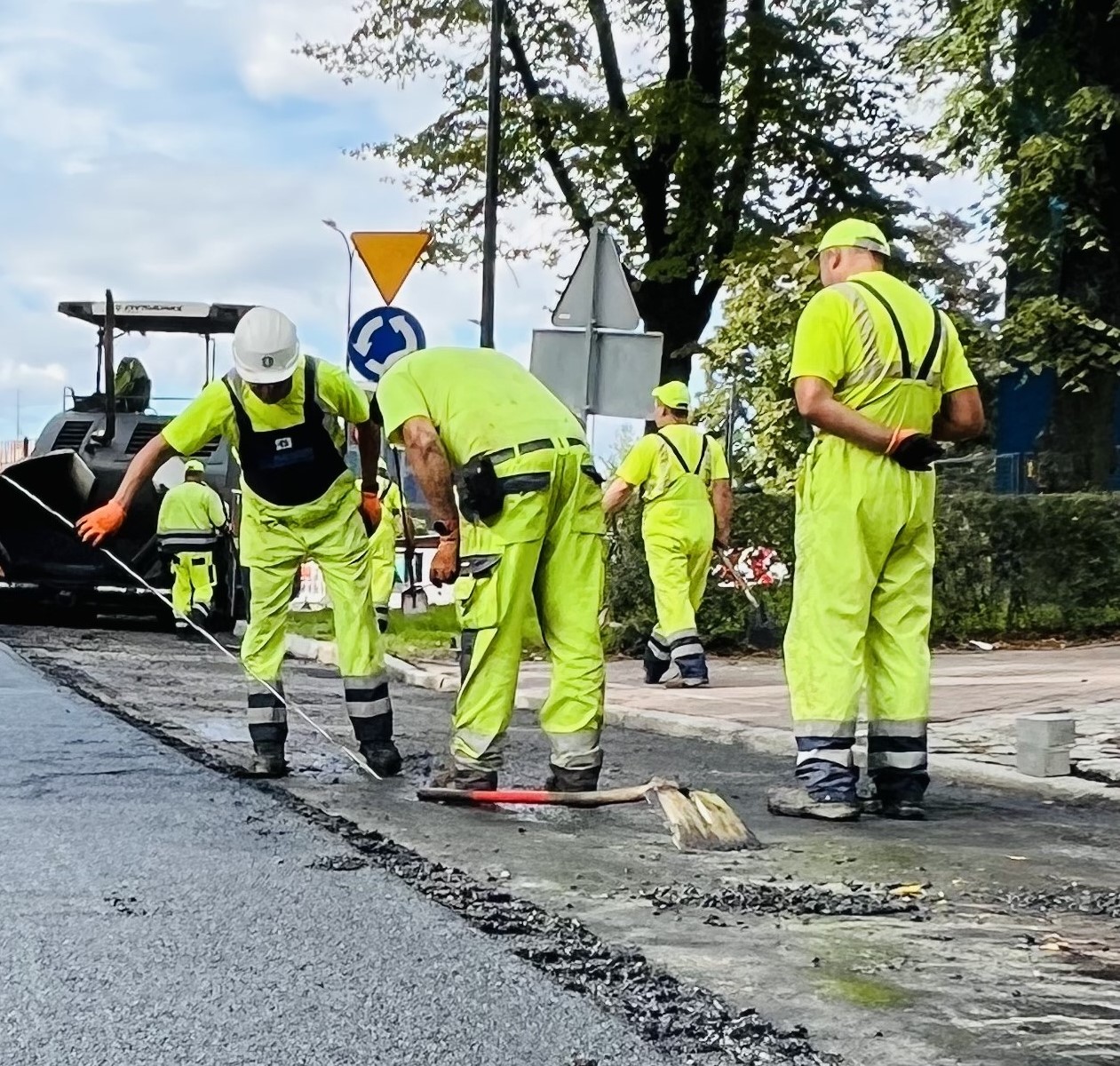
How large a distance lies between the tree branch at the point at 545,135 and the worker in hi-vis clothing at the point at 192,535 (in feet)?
28.1

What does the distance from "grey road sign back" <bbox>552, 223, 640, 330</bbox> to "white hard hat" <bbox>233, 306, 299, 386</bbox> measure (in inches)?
175

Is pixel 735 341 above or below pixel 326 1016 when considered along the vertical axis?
above

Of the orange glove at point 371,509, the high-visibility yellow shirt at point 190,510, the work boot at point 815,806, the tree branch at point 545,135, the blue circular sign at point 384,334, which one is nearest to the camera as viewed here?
the work boot at point 815,806

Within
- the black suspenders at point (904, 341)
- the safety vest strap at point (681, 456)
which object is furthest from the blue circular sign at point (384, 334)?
the black suspenders at point (904, 341)

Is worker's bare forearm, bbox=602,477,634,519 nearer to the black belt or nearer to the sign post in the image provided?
the sign post

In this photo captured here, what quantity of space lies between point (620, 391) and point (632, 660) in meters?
3.33

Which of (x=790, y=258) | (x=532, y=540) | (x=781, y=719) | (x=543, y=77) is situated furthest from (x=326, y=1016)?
(x=543, y=77)

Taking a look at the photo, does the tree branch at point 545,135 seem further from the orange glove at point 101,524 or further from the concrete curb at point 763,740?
the orange glove at point 101,524

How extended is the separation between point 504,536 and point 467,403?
1.70ft

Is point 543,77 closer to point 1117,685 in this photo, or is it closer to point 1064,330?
point 1064,330

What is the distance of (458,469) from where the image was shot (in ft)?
22.2

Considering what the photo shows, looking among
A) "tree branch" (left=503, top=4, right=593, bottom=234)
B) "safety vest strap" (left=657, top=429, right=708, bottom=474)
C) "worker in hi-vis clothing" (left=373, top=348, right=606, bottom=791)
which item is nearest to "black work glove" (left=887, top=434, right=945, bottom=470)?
"worker in hi-vis clothing" (left=373, top=348, right=606, bottom=791)

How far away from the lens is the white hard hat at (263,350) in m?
7.23

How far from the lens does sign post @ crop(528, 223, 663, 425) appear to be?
1153 cm
